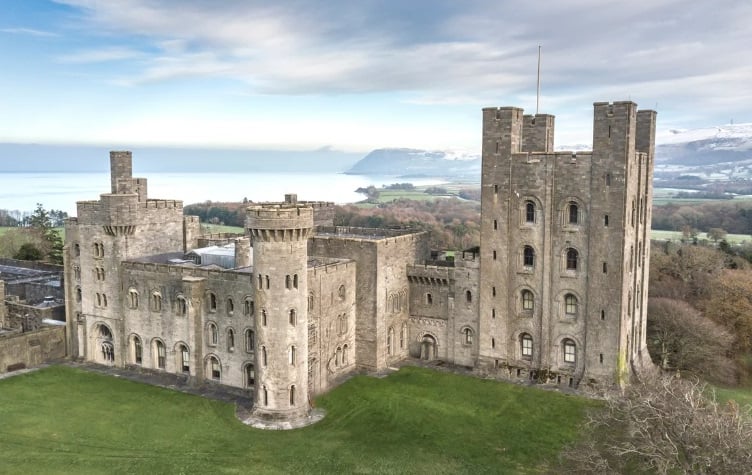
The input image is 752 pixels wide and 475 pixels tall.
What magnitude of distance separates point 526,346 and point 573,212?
30.0 feet

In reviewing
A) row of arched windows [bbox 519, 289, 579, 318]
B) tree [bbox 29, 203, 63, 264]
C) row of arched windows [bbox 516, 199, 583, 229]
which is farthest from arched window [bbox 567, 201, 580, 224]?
tree [bbox 29, 203, 63, 264]

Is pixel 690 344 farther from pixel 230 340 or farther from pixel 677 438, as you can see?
pixel 230 340

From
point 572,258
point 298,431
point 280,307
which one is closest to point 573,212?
point 572,258

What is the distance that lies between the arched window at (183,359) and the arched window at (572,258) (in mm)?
24303

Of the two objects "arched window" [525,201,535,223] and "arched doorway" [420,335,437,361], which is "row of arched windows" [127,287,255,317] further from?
"arched window" [525,201,535,223]

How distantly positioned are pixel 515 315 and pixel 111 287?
26674 millimetres

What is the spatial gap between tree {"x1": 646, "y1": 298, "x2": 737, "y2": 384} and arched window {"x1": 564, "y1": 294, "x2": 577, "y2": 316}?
10.0 meters

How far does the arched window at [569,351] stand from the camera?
38.0 metres

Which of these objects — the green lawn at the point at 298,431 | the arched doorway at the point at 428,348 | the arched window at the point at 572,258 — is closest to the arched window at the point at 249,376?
the green lawn at the point at 298,431

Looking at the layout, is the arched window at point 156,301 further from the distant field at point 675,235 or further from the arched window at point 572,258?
the distant field at point 675,235

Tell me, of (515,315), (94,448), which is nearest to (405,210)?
(515,315)

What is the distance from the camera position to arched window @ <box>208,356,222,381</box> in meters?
37.7

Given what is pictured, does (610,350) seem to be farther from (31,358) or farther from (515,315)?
(31,358)

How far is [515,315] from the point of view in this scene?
129ft
